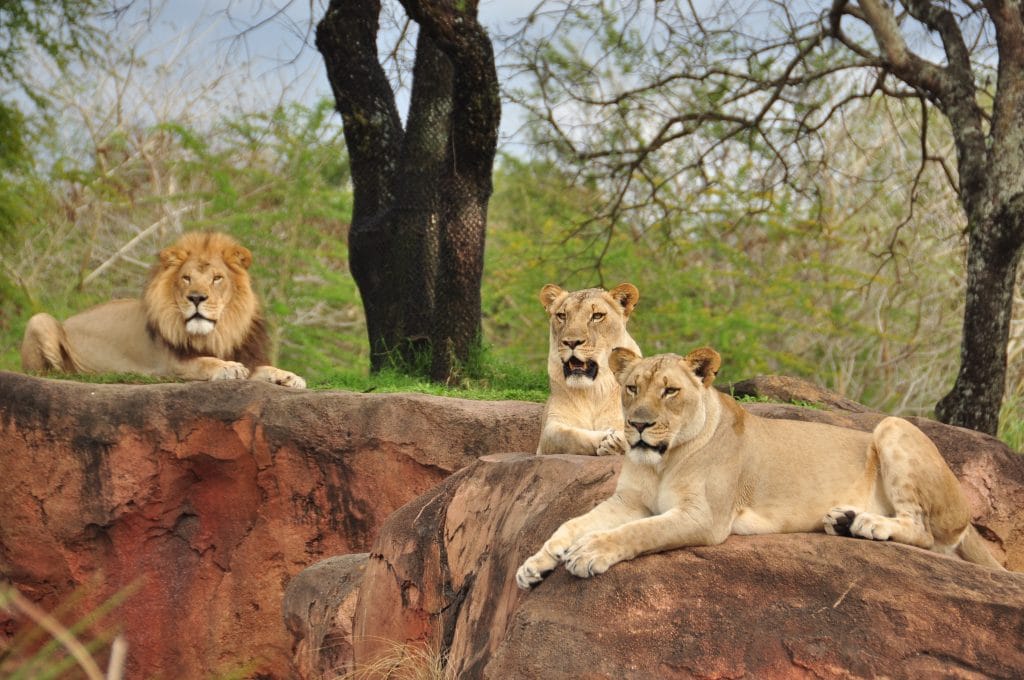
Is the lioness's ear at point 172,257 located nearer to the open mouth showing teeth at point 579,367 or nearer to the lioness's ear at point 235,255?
the lioness's ear at point 235,255

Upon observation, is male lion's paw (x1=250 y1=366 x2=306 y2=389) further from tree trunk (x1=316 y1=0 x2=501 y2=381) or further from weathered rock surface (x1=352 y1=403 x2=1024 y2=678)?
weathered rock surface (x1=352 y1=403 x2=1024 y2=678)

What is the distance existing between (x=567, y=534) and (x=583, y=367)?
1.68m

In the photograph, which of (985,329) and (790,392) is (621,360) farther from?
(985,329)

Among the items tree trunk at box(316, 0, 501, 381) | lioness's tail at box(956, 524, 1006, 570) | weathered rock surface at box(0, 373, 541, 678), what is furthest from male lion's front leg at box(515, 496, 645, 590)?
tree trunk at box(316, 0, 501, 381)

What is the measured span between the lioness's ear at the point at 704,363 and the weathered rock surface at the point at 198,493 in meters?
3.20

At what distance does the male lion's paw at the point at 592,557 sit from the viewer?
3.65m

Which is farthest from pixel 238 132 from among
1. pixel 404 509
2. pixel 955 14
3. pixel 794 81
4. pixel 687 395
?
pixel 687 395

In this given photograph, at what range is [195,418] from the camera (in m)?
7.45

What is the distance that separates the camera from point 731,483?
13.0 feet

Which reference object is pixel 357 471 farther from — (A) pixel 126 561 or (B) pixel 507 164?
(B) pixel 507 164

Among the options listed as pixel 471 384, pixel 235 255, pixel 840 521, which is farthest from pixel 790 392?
pixel 840 521

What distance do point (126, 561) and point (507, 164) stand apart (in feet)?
47.9

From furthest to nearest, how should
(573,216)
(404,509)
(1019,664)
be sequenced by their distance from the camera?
(573,216) < (404,509) < (1019,664)

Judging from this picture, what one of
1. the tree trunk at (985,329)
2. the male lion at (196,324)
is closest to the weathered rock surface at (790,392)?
the tree trunk at (985,329)
